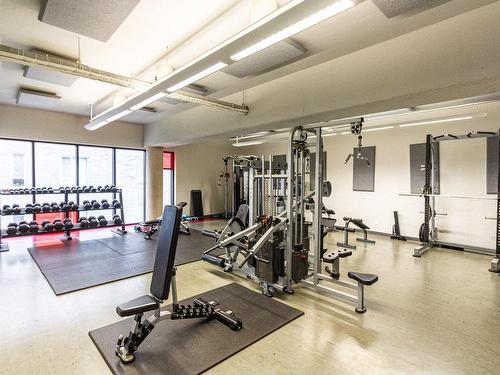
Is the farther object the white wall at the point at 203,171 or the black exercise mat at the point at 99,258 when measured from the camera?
the white wall at the point at 203,171

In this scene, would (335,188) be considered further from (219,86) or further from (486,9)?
(486,9)

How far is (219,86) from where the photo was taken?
4512 millimetres

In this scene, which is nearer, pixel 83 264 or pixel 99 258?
pixel 83 264

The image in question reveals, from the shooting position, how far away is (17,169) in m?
6.41

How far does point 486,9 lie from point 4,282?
20.6ft

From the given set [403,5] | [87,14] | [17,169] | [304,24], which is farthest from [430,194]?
[17,169]

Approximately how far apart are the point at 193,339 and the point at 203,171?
738 centimetres

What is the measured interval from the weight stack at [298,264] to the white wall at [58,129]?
641cm

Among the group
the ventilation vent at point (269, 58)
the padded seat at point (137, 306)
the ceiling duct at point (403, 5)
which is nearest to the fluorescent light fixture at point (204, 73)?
the ventilation vent at point (269, 58)

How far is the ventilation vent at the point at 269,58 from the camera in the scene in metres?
2.91

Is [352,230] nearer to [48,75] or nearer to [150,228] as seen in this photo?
[150,228]

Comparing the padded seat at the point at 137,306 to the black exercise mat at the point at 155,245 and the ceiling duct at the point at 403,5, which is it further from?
the ceiling duct at the point at 403,5

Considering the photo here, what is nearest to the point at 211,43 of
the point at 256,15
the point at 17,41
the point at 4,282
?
the point at 256,15

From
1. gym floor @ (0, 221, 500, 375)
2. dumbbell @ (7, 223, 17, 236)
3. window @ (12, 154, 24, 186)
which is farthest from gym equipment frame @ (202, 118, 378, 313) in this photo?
→ window @ (12, 154, 24, 186)
